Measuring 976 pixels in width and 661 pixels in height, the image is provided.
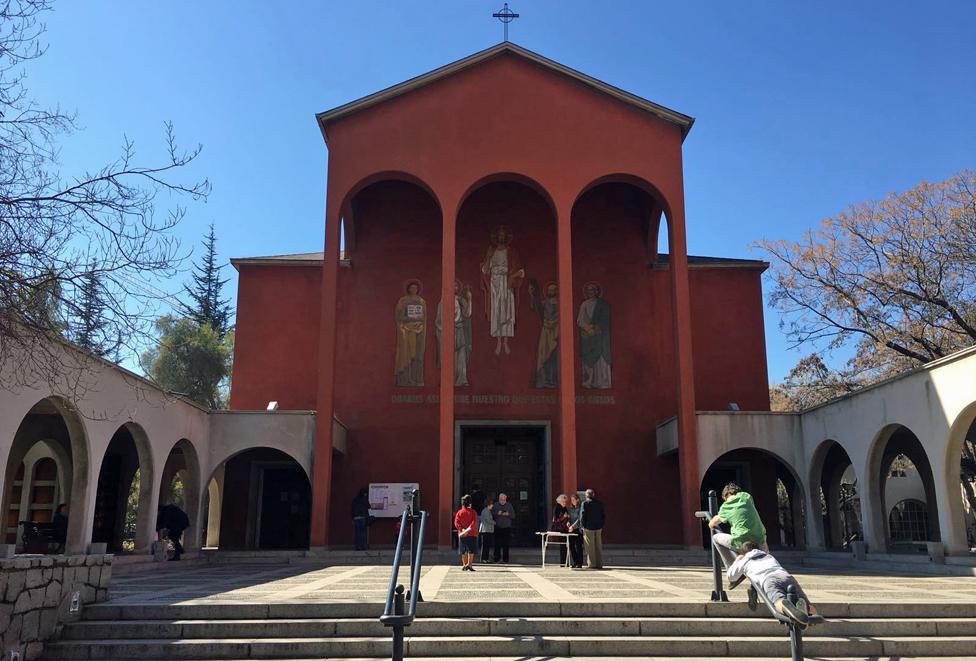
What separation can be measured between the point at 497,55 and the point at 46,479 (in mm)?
14618

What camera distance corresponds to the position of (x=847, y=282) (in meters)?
22.1

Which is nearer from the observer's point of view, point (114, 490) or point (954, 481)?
point (954, 481)

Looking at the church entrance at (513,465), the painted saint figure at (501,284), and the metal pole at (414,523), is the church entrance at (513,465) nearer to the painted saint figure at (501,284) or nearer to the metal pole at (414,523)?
the painted saint figure at (501,284)

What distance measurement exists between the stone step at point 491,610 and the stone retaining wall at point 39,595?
285 mm

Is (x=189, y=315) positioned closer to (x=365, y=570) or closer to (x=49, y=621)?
(x=49, y=621)

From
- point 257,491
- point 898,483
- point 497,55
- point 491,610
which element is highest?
point 497,55

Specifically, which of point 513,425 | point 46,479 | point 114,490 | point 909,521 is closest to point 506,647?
point 513,425

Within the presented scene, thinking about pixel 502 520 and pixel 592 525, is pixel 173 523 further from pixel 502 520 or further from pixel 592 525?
pixel 592 525

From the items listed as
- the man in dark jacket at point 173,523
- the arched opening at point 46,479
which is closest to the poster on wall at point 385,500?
the man in dark jacket at point 173,523

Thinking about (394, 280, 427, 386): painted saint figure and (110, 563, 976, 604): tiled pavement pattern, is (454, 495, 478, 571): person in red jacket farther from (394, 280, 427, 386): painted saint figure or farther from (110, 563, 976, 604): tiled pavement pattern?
(394, 280, 427, 386): painted saint figure

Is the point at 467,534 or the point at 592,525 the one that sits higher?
the point at 592,525

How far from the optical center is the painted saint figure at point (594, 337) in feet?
65.3

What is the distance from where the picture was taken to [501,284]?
802 inches

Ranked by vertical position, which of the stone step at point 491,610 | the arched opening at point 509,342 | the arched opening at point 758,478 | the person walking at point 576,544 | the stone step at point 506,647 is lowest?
the stone step at point 506,647
